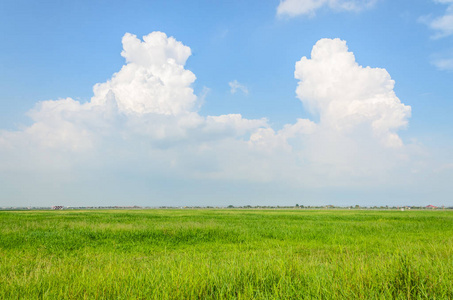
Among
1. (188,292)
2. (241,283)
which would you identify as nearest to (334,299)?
(241,283)

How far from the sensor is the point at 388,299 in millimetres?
2779

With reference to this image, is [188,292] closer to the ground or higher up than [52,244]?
higher up

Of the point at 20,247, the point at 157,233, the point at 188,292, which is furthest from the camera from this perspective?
the point at 157,233

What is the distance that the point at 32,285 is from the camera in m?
3.74

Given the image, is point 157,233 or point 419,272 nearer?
point 419,272

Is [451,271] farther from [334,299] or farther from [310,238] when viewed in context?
[310,238]

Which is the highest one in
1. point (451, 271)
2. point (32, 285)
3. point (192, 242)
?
point (451, 271)

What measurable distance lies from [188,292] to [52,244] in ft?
34.1

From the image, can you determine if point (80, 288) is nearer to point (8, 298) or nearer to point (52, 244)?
point (8, 298)

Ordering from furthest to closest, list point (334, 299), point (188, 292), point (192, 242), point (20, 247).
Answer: point (192, 242)
point (20, 247)
point (188, 292)
point (334, 299)

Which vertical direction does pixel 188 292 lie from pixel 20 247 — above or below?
above

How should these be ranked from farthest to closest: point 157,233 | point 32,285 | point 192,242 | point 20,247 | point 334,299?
point 157,233 < point 192,242 < point 20,247 < point 32,285 < point 334,299

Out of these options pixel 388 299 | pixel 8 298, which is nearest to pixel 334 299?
pixel 388 299

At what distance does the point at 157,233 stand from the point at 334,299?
40.0ft
